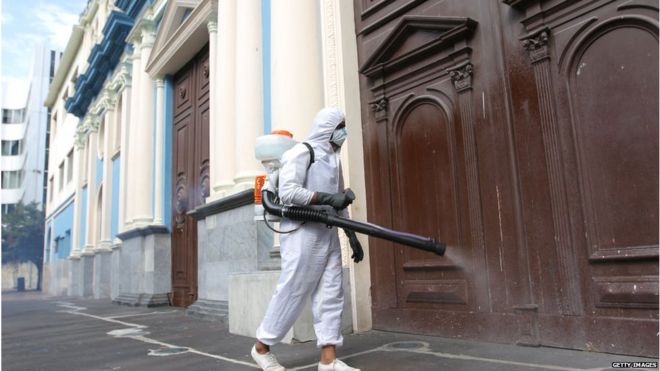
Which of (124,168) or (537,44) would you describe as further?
(124,168)

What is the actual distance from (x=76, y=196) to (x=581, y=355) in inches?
712

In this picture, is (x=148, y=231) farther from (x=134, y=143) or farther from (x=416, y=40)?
(x=416, y=40)

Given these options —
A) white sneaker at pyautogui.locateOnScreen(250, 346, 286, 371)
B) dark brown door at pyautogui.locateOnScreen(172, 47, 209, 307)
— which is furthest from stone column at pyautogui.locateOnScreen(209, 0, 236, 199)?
white sneaker at pyautogui.locateOnScreen(250, 346, 286, 371)

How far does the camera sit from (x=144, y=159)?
998 cm

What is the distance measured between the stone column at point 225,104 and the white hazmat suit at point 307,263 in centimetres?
329

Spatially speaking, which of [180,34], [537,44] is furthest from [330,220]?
[180,34]

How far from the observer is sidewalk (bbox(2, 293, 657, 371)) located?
10.0ft

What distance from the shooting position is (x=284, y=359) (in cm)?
361

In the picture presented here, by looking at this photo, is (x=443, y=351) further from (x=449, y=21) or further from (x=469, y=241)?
(x=449, y=21)

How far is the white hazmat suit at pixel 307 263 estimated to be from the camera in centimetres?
301

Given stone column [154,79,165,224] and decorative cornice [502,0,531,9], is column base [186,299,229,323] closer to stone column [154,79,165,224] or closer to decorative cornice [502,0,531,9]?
stone column [154,79,165,224]

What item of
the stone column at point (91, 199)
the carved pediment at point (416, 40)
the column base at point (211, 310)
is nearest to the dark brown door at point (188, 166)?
the column base at point (211, 310)

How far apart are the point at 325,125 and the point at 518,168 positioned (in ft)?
4.96

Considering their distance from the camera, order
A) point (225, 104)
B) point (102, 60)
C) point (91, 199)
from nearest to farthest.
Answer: point (225, 104) → point (102, 60) → point (91, 199)
